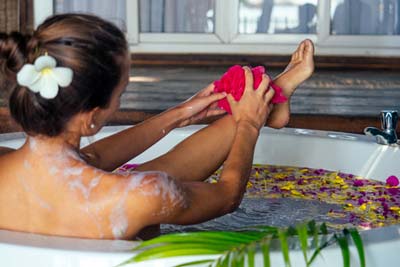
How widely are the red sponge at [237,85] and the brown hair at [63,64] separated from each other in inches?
17.2

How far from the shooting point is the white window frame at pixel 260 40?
5797 mm

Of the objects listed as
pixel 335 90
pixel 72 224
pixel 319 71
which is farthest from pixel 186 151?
pixel 319 71

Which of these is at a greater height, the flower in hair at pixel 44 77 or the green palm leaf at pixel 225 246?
the flower in hair at pixel 44 77

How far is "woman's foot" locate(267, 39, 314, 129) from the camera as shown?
1878 millimetres

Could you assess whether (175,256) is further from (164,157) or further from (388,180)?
(388,180)

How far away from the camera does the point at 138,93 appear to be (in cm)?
444

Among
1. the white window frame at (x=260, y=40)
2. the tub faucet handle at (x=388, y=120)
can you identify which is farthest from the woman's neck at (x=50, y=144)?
the white window frame at (x=260, y=40)

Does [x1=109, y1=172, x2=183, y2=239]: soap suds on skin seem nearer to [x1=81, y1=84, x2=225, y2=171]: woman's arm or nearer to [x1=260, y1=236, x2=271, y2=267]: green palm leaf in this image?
[x1=260, y1=236, x2=271, y2=267]: green palm leaf

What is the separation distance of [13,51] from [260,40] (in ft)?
15.1

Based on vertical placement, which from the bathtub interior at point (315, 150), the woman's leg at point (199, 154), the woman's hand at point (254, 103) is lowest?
the bathtub interior at point (315, 150)

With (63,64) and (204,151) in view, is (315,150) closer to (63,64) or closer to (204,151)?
(204,151)

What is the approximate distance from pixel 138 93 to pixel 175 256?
10.7ft

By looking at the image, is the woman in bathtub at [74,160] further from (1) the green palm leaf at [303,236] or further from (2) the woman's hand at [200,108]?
(2) the woman's hand at [200,108]

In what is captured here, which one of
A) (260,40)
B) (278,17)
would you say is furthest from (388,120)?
(278,17)
